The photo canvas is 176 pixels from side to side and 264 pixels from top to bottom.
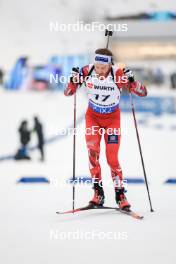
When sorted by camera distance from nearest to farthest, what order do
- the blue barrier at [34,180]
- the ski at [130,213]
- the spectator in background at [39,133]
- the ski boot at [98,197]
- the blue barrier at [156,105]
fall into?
the ski at [130,213]
the ski boot at [98,197]
the blue barrier at [34,180]
the spectator in background at [39,133]
the blue barrier at [156,105]

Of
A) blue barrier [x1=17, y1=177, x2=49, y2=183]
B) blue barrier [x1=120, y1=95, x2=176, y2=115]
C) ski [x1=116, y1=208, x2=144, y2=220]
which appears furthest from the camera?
blue barrier [x1=120, y1=95, x2=176, y2=115]

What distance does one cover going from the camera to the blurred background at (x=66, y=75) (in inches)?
229

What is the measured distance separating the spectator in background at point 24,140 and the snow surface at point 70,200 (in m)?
0.08

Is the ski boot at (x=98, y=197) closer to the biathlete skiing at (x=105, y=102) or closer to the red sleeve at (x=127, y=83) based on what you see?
the biathlete skiing at (x=105, y=102)

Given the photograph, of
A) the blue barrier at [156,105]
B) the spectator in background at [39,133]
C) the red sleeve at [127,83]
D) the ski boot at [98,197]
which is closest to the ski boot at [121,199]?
the ski boot at [98,197]

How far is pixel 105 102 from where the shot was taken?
3604 millimetres

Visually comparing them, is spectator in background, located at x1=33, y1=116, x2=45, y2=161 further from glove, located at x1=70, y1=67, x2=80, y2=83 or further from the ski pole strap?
the ski pole strap

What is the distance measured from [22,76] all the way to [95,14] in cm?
128

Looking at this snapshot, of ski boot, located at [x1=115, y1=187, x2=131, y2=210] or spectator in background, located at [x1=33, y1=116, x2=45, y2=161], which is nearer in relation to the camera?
ski boot, located at [x1=115, y1=187, x2=131, y2=210]

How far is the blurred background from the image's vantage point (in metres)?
5.83

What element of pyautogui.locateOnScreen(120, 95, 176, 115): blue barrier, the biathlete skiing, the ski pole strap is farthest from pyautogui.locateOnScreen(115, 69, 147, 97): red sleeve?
pyautogui.locateOnScreen(120, 95, 176, 115): blue barrier

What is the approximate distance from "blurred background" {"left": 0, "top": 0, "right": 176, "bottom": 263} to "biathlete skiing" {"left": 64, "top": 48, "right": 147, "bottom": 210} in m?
1.67

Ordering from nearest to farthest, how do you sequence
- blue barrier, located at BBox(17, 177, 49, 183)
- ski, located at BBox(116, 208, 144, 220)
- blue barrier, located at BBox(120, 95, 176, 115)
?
ski, located at BBox(116, 208, 144, 220), blue barrier, located at BBox(17, 177, 49, 183), blue barrier, located at BBox(120, 95, 176, 115)

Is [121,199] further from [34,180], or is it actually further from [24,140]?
[24,140]
